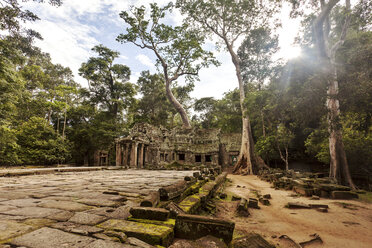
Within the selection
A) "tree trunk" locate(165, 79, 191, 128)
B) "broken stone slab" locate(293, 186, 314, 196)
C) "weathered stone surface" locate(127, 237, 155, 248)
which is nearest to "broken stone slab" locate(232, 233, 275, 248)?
"weathered stone surface" locate(127, 237, 155, 248)

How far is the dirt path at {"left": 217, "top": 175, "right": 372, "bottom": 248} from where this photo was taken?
10.8 feet

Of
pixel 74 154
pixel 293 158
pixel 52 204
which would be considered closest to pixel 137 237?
pixel 52 204

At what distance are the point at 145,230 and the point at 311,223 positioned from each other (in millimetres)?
4277

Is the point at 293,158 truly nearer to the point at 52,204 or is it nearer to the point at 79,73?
the point at 52,204

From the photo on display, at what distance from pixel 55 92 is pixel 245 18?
83.7ft

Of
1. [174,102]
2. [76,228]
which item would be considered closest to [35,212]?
[76,228]

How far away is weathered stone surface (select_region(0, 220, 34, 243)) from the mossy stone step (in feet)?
2.35

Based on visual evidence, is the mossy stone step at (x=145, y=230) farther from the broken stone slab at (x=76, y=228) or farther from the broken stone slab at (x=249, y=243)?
the broken stone slab at (x=249, y=243)

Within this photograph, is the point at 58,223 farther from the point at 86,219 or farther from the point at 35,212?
the point at 35,212

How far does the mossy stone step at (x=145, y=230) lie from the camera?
5.94 feet

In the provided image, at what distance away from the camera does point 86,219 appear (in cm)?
212

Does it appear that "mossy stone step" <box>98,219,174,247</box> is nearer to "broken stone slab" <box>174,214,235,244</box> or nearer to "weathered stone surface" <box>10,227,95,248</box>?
"broken stone slab" <box>174,214,235,244</box>

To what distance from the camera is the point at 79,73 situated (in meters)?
24.8

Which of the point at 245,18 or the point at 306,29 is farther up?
the point at 245,18
